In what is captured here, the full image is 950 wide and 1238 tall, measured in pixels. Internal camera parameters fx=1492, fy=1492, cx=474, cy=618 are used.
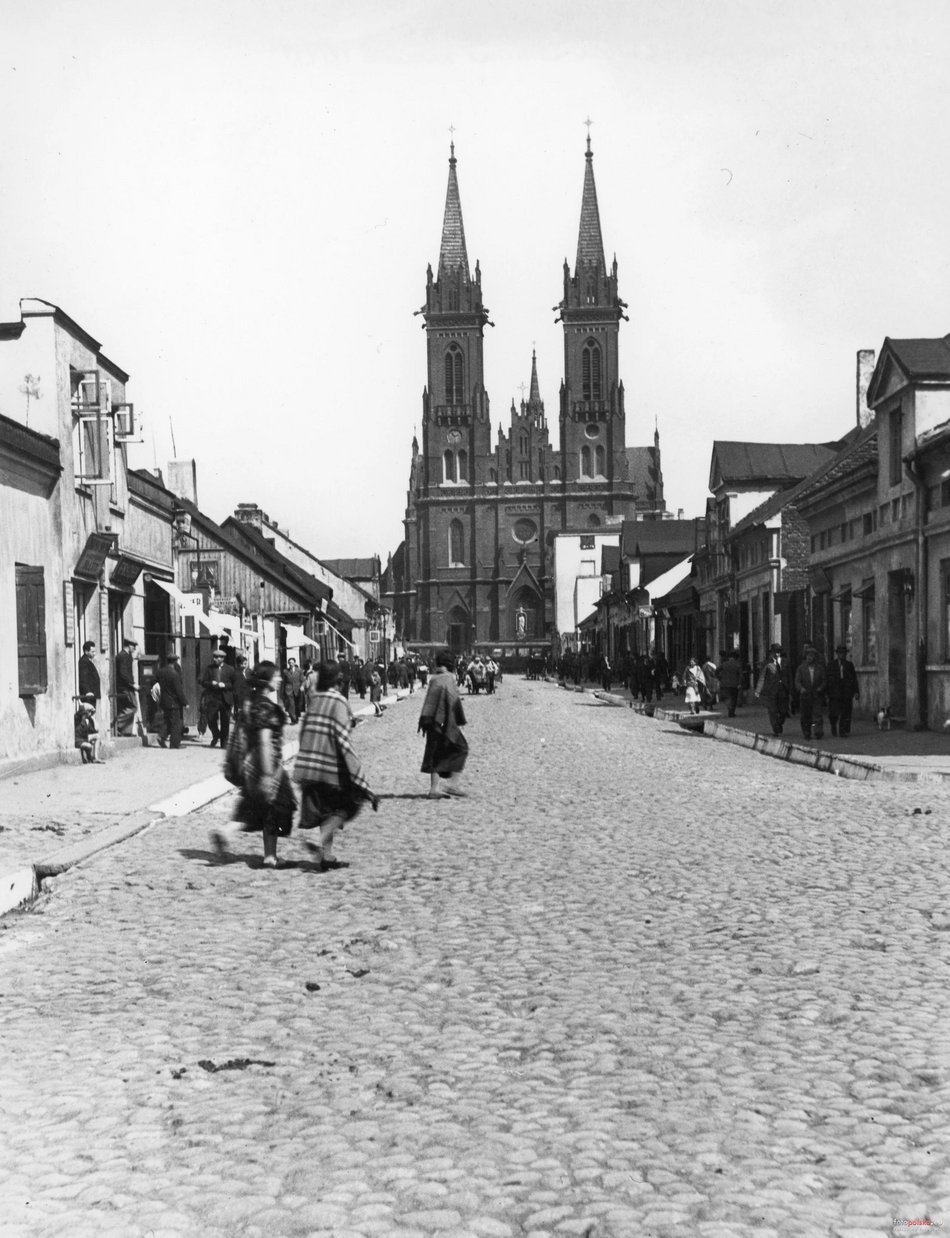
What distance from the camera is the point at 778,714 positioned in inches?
1036

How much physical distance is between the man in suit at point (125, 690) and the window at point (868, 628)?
14163 mm

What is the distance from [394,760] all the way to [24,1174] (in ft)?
59.0

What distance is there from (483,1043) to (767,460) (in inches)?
1687

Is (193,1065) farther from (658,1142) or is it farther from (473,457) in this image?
(473,457)

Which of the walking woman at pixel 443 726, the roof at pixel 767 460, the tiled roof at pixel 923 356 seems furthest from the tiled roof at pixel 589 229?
the walking woman at pixel 443 726

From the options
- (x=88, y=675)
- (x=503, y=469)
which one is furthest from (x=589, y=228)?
(x=88, y=675)

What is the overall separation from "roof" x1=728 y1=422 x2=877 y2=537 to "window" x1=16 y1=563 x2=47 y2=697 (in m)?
16.4

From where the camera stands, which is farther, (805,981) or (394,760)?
(394,760)

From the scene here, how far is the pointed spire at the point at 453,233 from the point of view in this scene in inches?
5645

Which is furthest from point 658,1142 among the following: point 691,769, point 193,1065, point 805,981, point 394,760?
point 394,760

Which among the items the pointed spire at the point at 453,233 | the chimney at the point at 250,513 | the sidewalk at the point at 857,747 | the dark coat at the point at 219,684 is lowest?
the sidewalk at the point at 857,747

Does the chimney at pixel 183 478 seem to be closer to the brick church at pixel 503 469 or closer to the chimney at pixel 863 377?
the chimney at pixel 863 377

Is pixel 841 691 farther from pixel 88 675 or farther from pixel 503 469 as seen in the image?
pixel 503 469

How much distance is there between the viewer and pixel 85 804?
1480cm
